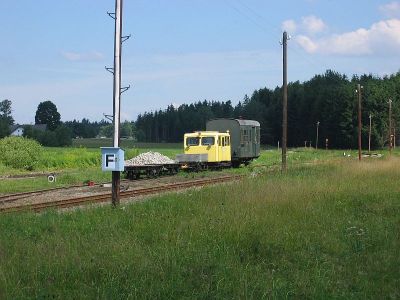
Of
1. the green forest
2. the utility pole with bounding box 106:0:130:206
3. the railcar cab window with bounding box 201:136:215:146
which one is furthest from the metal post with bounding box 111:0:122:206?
the green forest

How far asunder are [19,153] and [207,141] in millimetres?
14099

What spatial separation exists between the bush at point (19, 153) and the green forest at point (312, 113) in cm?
7334

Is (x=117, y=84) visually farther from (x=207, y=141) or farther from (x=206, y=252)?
(x=207, y=141)

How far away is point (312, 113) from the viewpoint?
119m

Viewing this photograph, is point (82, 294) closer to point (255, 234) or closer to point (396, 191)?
point (255, 234)

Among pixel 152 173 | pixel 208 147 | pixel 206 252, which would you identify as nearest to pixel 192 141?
pixel 208 147

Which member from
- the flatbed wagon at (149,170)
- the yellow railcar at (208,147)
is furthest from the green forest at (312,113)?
the flatbed wagon at (149,170)

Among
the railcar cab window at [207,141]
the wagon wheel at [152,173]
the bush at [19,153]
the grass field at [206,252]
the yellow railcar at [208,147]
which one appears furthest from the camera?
the bush at [19,153]

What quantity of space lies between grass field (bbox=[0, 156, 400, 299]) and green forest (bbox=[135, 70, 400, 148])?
94646mm

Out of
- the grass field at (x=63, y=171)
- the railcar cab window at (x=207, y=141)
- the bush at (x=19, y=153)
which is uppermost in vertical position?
the railcar cab window at (x=207, y=141)

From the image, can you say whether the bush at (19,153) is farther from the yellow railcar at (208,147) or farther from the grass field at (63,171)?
the yellow railcar at (208,147)

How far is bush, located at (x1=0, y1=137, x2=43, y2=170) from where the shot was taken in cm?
3919

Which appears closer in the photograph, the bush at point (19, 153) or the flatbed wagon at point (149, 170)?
the flatbed wagon at point (149, 170)

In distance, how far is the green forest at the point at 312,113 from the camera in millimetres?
105625
